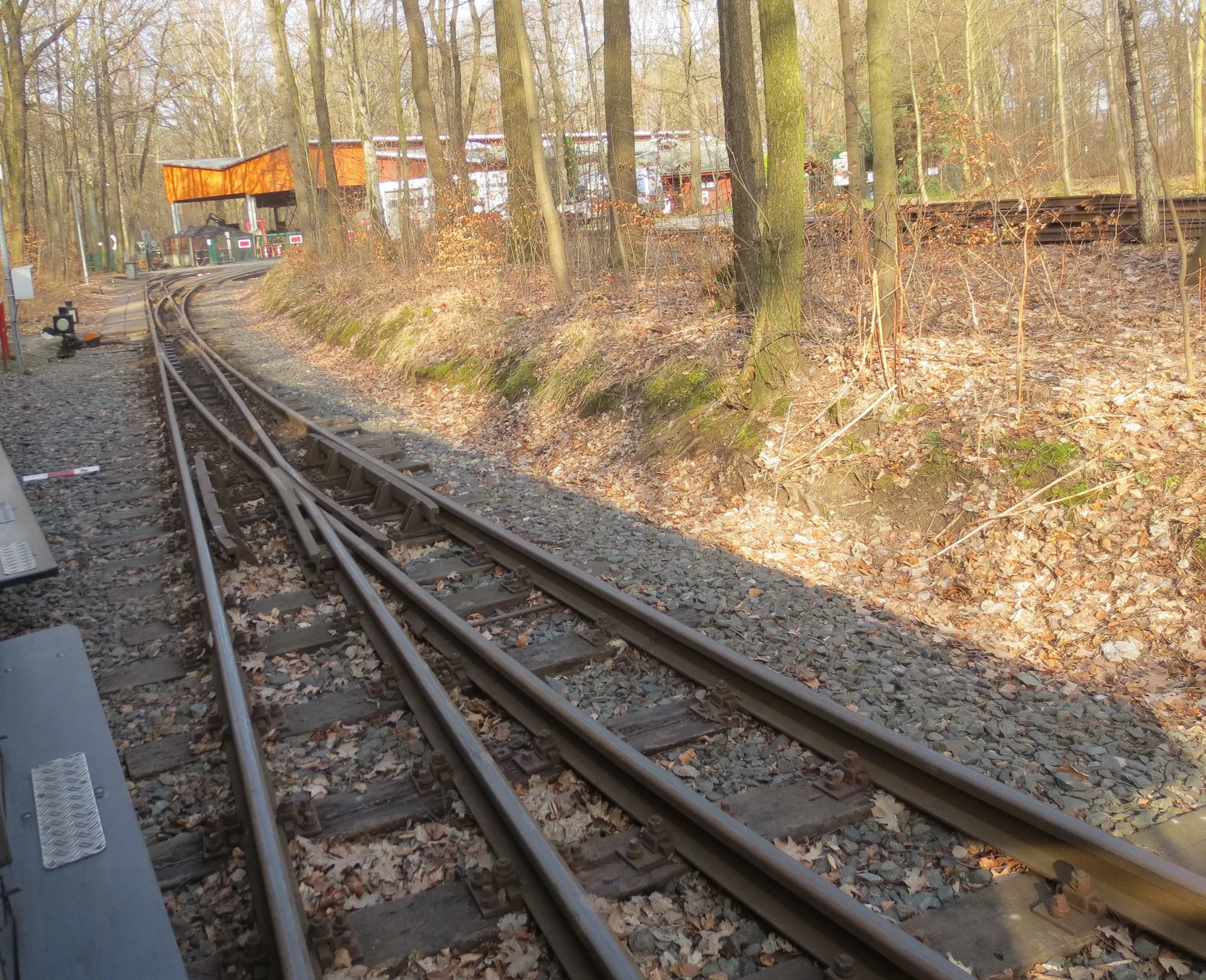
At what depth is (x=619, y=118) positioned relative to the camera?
16188 millimetres

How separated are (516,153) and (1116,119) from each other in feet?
65.8

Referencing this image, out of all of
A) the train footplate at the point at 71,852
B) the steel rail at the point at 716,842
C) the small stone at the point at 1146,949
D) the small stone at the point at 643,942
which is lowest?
the small stone at the point at 1146,949

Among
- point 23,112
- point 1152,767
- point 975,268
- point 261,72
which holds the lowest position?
point 1152,767

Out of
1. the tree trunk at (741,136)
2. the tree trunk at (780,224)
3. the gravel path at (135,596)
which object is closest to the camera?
the gravel path at (135,596)

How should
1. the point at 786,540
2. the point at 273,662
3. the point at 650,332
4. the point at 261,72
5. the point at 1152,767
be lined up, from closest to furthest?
the point at 1152,767 → the point at 273,662 → the point at 786,540 → the point at 650,332 → the point at 261,72

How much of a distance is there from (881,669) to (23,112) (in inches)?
1516

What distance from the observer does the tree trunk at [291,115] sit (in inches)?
1160

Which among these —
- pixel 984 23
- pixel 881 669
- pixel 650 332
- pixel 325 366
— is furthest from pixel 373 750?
pixel 984 23

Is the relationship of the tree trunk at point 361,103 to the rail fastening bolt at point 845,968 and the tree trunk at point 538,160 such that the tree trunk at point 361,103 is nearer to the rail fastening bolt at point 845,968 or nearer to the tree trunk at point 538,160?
the tree trunk at point 538,160

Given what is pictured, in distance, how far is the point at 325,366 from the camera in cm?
1966

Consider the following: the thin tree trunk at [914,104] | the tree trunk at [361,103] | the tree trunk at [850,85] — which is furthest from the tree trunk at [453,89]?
the thin tree trunk at [914,104]

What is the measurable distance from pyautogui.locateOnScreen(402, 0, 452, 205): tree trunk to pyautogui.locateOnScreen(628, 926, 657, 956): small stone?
60.0 ft

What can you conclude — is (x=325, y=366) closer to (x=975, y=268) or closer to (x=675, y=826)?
(x=975, y=268)

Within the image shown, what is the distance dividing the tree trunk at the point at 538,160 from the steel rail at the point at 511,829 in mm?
10096
